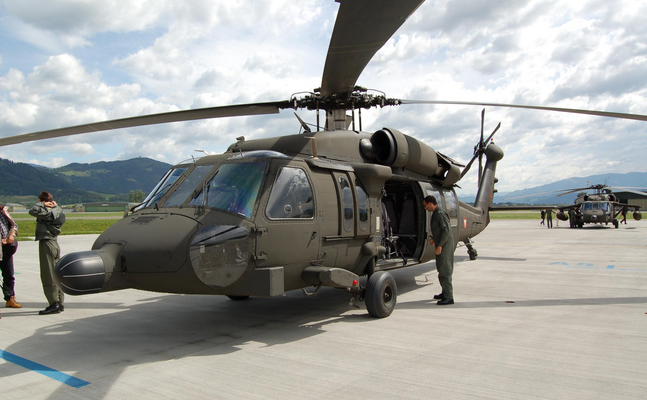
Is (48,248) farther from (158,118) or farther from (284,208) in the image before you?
(284,208)

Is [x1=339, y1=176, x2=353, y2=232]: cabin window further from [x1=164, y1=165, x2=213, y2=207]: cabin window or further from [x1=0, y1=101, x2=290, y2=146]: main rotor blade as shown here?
[x1=164, y1=165, x2=213, y2=207]: cabin window

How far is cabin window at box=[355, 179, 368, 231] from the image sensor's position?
6668mm

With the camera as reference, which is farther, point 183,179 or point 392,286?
point 392,286

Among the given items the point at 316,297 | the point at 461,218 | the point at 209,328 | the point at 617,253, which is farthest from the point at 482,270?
the point at 209,328

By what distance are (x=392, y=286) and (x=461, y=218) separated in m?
4.20

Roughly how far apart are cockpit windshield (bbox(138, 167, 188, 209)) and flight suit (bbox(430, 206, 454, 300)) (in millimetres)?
3937

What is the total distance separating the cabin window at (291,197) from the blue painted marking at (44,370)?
243 cm

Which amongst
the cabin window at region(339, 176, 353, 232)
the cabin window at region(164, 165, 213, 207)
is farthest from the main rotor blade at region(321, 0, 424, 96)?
the cabin window at region(164, 165, 213, 207)

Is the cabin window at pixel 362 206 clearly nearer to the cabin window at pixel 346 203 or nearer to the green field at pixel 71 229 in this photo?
the cabin window at pixel 346 203

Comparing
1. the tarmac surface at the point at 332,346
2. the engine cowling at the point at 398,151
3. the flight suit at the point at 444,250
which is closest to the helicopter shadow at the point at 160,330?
the tarmac surface at the point at 332,346

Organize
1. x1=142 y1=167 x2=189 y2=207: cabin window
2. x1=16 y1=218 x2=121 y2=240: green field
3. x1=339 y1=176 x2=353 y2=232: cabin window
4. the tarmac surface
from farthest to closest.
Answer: x1=16 y1=218 x2=121 y2=240: green field < x1=339 y1=176 x2=353 y2=232: cabin window < x1=142 y1=167 x2=189 y2=207: cabin window < the tarmac surface

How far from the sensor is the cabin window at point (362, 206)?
6668 millimetres

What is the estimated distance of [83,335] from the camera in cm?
548

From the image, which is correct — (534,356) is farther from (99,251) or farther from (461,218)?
(461,218)
